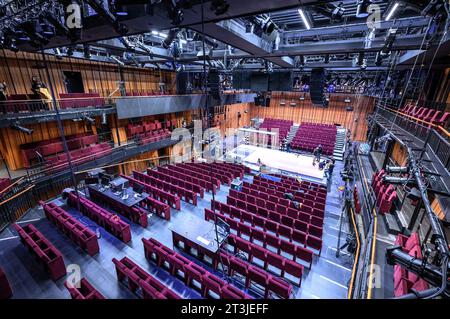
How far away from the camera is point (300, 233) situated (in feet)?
21.9

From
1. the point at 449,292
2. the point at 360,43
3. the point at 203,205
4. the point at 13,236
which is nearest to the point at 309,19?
the point at 360,43

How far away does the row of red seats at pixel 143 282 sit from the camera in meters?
4.30

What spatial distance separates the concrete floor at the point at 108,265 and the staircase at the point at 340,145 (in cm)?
1185

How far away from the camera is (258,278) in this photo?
500 cm

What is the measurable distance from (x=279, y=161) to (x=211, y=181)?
12112mm

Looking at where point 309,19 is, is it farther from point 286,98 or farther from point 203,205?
point 286,98

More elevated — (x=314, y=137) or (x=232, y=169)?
(x=314, y=137)

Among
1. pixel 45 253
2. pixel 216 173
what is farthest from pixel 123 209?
pixel 216 173

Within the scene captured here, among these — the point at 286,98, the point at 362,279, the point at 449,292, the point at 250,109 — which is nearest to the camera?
the point at 449,292

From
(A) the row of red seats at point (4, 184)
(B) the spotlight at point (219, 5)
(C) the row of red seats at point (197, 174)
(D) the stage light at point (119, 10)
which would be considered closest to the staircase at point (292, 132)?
(C) the row of red seats at point (197, 174)

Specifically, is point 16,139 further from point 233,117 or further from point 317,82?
point 233,117

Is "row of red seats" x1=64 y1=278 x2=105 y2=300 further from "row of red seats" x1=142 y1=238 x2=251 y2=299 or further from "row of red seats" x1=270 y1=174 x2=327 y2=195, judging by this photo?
"row of red seats" x1=270 y1=174 x2=327 y2=195

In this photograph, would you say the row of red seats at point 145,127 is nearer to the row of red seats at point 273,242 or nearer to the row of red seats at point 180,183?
the row of red seats at point 180,183

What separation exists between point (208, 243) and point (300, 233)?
3163 millimetres
